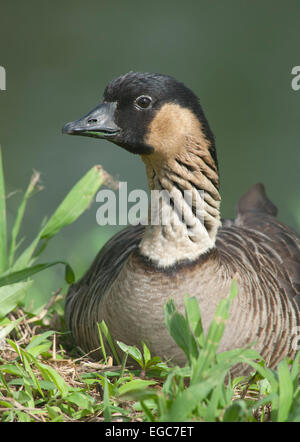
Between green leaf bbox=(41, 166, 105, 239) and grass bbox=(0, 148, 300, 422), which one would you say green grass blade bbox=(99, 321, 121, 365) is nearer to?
grass bbox=(0, 148, 300, 422)

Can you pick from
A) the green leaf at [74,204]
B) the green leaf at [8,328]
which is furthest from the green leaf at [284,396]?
the green leaf at [74,204]

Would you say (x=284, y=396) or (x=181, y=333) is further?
(x=181, y=333)

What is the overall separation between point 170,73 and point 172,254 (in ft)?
24.4

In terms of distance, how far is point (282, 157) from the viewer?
371 inches

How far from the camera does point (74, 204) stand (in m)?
3.48

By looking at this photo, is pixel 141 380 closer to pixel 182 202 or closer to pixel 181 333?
pixel 181 333

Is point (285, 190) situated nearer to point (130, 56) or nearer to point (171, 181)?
point (130, 56)

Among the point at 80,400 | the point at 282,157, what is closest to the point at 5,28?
the point at 282,157

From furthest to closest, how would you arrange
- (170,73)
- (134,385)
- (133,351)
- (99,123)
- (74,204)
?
(170,73), (74,204), (99,123), (133,351), (134,385)

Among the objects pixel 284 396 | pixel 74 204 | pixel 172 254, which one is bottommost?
pixel 284 396

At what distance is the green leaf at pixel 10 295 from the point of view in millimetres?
2717

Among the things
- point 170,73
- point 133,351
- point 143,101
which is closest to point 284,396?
point 133,351

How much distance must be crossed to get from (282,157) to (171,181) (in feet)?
22.8
